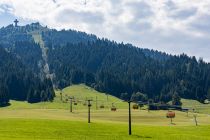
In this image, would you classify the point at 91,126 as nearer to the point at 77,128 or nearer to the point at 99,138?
the point at 77,128

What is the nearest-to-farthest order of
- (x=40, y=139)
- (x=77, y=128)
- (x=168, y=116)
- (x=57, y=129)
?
(x=40, y=139), (x=57, y=129), (x=77, y=128), (x=168, y=116)

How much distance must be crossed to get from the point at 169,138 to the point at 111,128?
1822 cm

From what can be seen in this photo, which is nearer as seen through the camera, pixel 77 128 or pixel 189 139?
pixel 189 139

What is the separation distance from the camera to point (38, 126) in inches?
3556

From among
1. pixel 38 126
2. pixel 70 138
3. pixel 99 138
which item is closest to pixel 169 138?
pixel 99 138

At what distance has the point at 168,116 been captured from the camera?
178125 mm

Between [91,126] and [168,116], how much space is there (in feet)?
282

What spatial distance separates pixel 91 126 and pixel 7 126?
766 inches

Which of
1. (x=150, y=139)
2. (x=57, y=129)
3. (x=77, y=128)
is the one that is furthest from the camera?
(x=77, y=128)

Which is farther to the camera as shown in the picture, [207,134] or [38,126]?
[207,134]

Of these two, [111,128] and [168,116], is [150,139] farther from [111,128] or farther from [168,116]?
[168,116]

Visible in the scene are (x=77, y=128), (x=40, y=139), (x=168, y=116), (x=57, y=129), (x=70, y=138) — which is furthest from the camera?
(x=168, y=116)

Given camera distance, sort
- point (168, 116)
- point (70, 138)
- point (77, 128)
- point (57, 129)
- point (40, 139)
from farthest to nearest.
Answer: point (168, 116) → point (77, 128) → point (57, 129) → point (70, 138) → point (40, 139)

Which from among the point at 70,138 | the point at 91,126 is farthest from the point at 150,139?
the point at 91,126
